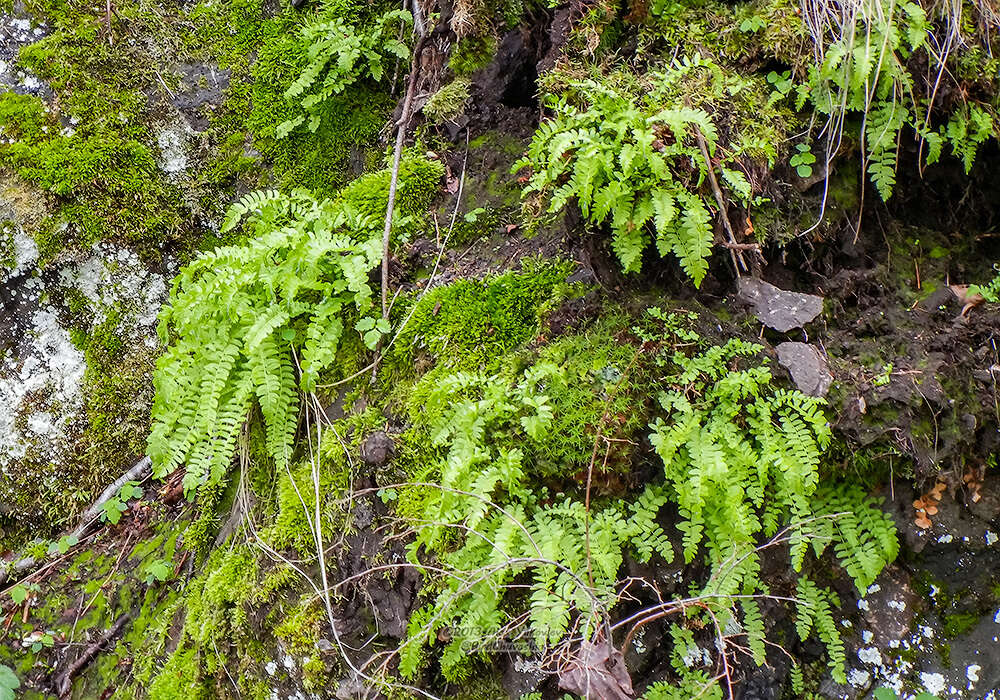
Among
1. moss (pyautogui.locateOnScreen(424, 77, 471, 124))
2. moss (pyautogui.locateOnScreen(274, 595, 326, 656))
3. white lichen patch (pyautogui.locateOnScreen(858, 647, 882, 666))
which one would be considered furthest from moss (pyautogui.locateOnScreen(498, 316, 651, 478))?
moss (pyautogui.locateOnScreen(424, 77, 471, 124))

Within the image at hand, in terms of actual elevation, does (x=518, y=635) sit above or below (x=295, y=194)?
below

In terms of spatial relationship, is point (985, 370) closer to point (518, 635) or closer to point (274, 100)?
point (518, 635)

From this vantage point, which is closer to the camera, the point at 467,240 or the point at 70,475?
the point at 467,240

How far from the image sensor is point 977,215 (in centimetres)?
381

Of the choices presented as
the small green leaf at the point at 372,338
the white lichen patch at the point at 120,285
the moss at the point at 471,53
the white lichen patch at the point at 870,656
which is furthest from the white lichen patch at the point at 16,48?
the white lichen patch at the point at 870,656

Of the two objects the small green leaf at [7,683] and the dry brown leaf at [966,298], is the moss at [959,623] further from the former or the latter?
the small green leaf at [7,683]

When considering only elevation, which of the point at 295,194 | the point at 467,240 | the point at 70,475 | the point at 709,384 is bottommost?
the point at 709,384

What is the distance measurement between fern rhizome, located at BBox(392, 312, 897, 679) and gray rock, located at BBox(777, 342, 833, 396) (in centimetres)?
12

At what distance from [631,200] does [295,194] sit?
2.22 m

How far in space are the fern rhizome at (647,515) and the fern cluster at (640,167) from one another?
0.50 meters

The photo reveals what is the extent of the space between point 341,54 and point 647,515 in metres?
3.69

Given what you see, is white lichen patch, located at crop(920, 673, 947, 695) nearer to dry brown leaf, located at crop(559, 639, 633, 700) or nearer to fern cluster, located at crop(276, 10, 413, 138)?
dry brown leaf, located at crop(559, 639, 633, 700)

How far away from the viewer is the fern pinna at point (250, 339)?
12.0 ft

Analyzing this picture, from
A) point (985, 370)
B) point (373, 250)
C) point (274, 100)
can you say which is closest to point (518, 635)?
point (373, 250)
